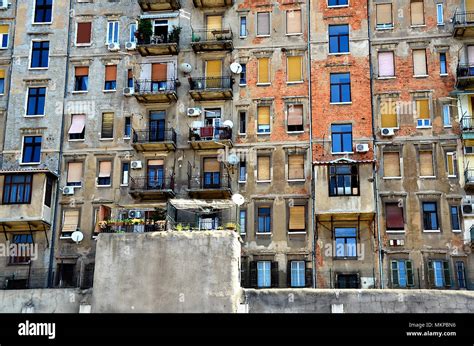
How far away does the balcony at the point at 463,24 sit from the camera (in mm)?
37875

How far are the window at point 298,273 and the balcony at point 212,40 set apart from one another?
40.6 feet

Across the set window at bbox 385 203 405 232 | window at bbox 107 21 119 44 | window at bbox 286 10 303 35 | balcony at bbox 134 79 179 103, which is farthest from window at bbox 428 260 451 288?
window at bbox 107 21 119 44

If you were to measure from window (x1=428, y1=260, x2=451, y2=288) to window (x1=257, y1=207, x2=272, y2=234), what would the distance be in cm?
819

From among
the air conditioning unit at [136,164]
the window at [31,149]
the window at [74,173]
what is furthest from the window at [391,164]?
the window at [31,149]

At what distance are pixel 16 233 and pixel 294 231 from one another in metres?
14.8

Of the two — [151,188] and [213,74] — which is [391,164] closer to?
[213,74]

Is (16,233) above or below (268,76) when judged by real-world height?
below

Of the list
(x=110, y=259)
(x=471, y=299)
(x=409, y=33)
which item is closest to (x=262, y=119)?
(x=409, y=33)

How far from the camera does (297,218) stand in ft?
123

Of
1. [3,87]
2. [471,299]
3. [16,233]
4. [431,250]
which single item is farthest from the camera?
[3,87]

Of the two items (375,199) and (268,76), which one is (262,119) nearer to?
(268,76)
